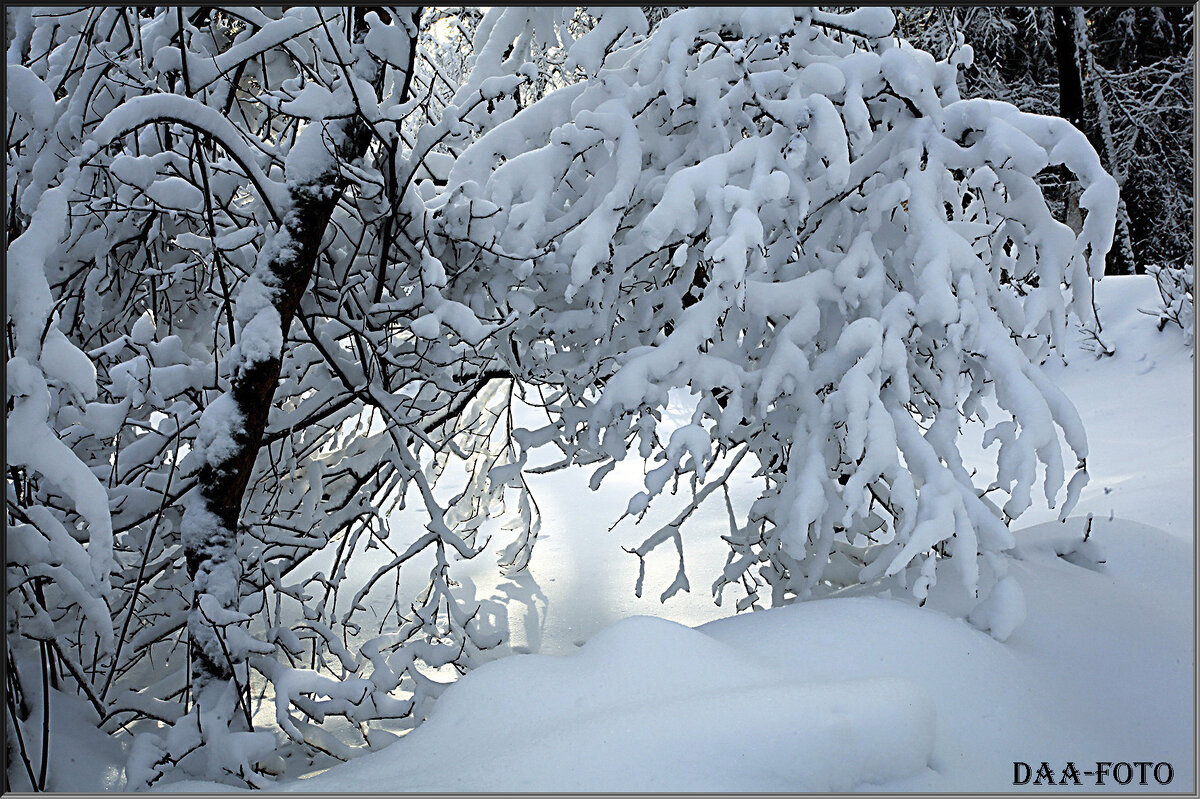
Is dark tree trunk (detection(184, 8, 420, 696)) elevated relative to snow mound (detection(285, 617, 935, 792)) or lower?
elevated

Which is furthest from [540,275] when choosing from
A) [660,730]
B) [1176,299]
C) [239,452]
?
[1176,299]

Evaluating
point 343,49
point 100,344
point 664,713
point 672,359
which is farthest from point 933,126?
point 100,344

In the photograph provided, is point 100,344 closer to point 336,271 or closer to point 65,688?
point 336,271

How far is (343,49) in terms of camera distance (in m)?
2.73

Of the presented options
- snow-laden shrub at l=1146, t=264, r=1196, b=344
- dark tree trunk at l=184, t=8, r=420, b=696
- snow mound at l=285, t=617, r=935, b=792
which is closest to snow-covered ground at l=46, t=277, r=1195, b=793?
snow mound at l=285, t=617, r=935, b=792

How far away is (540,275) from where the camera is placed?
349 cm

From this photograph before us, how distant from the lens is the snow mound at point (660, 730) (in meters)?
2.01

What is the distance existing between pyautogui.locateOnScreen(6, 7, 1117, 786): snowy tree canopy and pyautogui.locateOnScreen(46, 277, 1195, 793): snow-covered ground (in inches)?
10.4

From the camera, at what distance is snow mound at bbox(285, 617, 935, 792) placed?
2012 mm

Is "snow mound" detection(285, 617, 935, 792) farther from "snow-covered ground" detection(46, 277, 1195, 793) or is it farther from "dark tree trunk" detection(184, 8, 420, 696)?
"dark tree trunk" detection(184, 8, 420, 696)

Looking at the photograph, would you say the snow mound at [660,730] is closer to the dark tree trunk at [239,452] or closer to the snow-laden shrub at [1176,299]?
the dark tree trunk at [239,452]

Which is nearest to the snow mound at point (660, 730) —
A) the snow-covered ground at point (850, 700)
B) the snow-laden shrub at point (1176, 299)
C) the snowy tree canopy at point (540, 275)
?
the snow-covered ground at point (850, 700)

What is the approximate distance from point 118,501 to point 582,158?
1.99m

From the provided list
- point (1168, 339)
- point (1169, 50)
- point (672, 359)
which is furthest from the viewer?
point (1169, 50)
